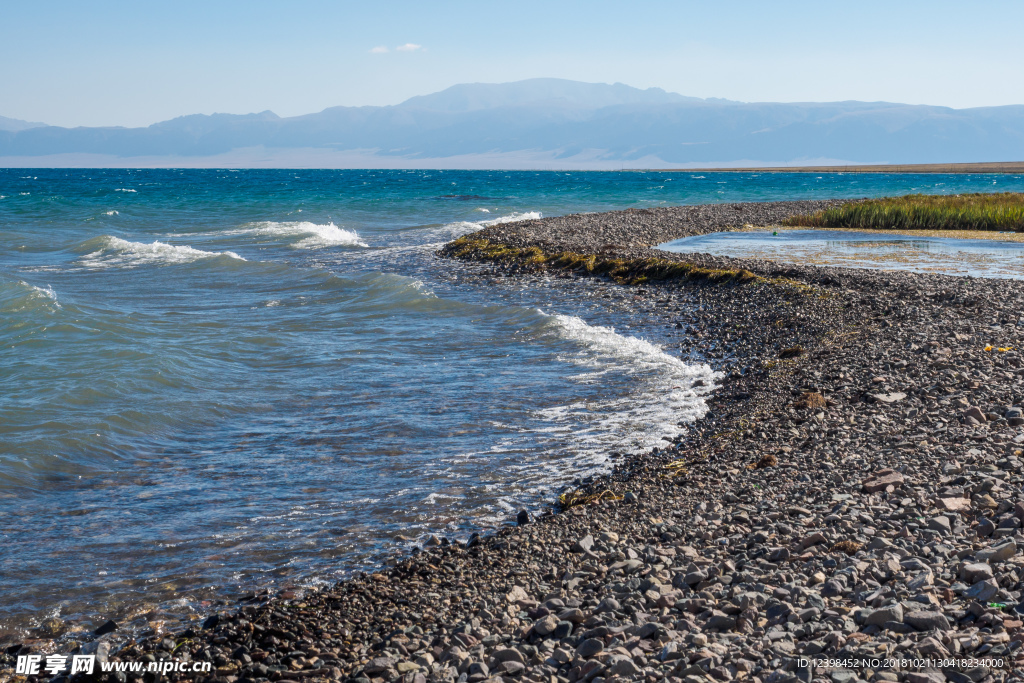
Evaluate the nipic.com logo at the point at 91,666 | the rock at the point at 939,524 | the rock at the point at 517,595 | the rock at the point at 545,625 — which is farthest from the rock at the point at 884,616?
the nipic.com logo at the point at 91,666

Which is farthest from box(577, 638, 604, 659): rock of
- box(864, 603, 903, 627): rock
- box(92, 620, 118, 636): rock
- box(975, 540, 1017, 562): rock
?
box(92, 620, 118, 636): rock

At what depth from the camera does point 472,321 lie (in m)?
20.6

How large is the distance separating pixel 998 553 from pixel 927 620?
1252 millimetres

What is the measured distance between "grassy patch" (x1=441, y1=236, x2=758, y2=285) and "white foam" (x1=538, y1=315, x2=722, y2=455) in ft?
24.1

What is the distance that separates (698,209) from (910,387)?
4390cm

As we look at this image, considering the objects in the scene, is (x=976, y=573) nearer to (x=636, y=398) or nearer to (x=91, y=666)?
(x=91, y=666)

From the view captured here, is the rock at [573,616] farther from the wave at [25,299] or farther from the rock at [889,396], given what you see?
the wave at [25,299]

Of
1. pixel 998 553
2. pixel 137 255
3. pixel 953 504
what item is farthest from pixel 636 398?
pixel 137 255

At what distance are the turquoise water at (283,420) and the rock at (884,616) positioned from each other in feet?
14.2

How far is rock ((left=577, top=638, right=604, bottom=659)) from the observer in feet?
18.0

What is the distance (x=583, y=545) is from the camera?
739 cm

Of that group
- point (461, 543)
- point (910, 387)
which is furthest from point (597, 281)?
point (461, 543)

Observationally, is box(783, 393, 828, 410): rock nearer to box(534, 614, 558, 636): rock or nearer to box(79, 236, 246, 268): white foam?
box(534, 614, 558, 636): rock

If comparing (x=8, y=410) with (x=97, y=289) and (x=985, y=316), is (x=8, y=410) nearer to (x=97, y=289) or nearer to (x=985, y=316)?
(x=97, y=289)
